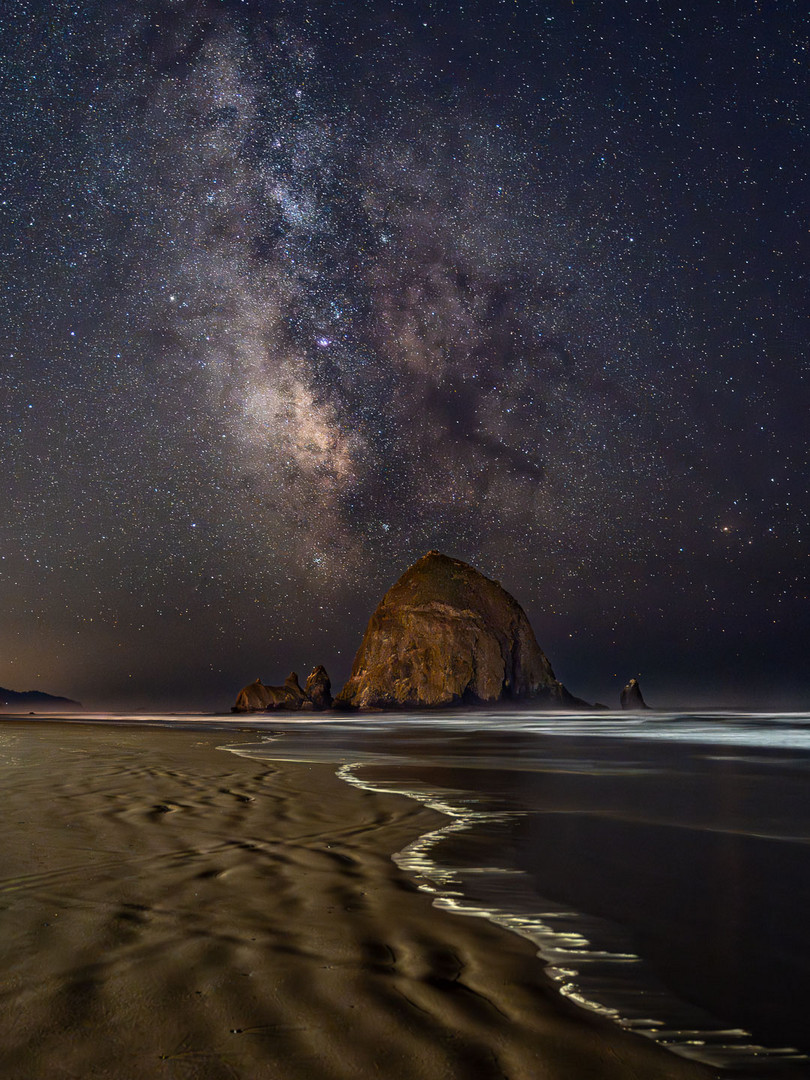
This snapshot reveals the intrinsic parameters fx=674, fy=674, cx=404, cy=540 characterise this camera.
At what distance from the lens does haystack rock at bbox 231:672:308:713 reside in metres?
96.8

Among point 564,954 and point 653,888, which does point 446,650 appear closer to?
point 653,888

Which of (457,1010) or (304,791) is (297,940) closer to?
(457,1010)

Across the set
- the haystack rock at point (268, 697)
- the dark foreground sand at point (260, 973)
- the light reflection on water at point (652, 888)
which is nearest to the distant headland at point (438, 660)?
the haystack rock at point (268, 697)

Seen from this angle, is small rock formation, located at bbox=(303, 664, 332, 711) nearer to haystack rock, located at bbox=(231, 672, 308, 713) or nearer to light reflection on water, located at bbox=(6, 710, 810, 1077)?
haystack rock, located at bbox=(231, 672, 308, 713)

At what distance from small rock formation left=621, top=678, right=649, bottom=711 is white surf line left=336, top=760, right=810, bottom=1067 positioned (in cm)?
12143

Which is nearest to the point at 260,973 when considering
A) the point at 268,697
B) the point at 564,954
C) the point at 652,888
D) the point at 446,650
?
the point at 564,954

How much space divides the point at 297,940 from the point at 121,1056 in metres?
1.17

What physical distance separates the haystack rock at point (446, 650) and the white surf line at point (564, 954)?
98501mm

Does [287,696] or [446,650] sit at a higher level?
[446,650]

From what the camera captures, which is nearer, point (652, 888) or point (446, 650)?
point (652, 888)

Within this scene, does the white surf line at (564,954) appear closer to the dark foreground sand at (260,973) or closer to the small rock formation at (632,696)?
the dark foreground sand at (260,973)

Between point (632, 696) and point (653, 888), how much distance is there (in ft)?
406

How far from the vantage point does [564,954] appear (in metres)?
2.97

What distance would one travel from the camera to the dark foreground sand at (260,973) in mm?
2016
